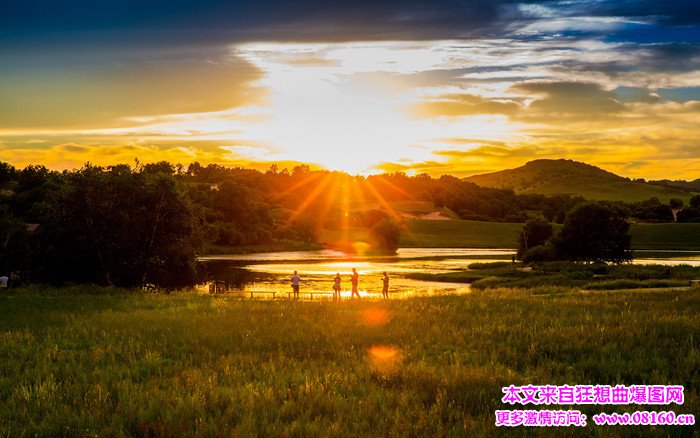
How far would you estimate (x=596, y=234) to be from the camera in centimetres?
8431

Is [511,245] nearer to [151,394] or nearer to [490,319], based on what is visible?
[490,319]

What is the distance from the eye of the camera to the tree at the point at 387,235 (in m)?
148

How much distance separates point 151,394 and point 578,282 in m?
55.5

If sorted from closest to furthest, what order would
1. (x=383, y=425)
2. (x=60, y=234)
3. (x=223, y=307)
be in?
(x=383, y=425)
(x=223, y=307)
(x=60, y=234)

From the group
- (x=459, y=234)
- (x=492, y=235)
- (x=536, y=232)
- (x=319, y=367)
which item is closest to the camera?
(x=319, y=367)

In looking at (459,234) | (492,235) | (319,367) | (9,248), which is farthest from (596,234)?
(459,234)

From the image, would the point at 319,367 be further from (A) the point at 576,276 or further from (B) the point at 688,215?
(B) the point at 688,215

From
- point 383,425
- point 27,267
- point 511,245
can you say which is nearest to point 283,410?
point 383,425

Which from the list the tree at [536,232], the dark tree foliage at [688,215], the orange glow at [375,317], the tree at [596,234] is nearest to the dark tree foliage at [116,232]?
the orange glow at [375,317]

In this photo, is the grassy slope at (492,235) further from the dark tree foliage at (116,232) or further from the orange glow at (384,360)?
the orange glow at (384,360)

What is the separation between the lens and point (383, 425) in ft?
27.1

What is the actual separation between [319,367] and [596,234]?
82011mm

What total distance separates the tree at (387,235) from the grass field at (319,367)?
413 feet

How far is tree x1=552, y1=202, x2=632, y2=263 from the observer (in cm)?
8412
